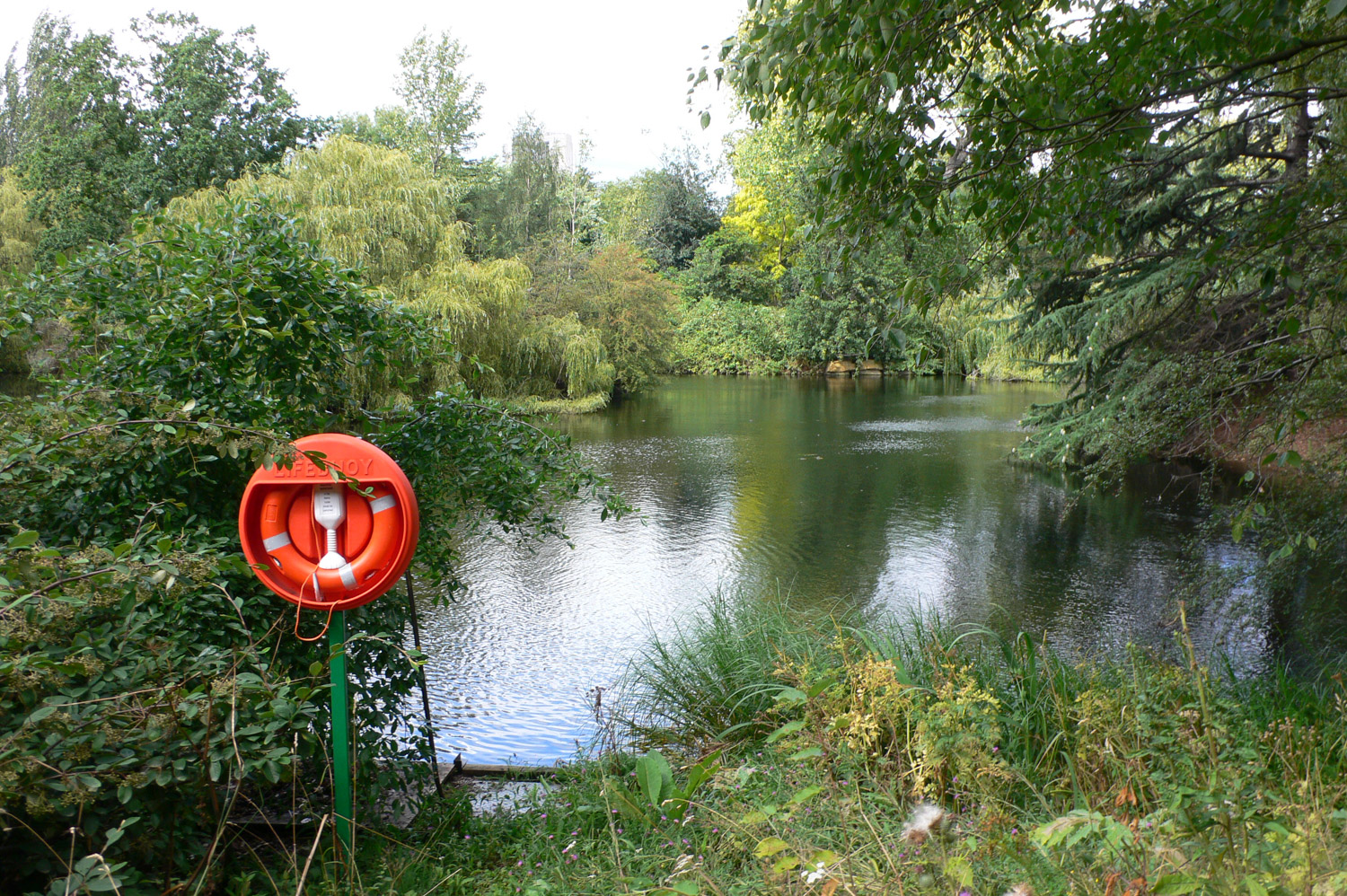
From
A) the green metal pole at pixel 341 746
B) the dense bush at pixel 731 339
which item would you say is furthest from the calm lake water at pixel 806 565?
the dense bush at pixel 731 339

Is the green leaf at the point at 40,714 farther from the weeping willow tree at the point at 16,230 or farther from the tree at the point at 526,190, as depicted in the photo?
the tree at the point at 526,190

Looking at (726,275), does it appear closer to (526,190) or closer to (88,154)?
(526,190)

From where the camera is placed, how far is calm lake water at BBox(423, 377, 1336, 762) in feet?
17.6

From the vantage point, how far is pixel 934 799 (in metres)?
2.40

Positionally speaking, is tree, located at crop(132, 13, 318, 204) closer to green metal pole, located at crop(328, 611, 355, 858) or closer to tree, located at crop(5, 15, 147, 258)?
tree, located at crop(5, 15, 147, 258)

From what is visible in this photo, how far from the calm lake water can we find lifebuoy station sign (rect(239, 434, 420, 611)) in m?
1.98

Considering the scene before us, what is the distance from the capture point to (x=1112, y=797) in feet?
7.48

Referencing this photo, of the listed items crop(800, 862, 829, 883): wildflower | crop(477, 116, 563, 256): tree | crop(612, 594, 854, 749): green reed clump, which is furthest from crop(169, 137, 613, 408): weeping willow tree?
crop(800, 862, 829, 883): wildflower

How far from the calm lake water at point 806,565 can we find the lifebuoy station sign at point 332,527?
1981 millimetres

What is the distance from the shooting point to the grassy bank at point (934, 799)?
170 centimetres

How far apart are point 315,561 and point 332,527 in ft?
0.34

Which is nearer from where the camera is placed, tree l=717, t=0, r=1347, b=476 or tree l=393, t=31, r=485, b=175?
tree l=717, t=0, r=1347, b=476

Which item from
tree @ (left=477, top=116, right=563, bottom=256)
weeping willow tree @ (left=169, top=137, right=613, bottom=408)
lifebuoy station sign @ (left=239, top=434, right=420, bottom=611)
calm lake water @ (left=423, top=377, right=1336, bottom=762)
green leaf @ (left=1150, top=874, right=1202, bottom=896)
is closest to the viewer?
green leaf @ (left=1150, top=874, right=1202, bottom=896)

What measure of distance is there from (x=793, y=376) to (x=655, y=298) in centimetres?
1059
